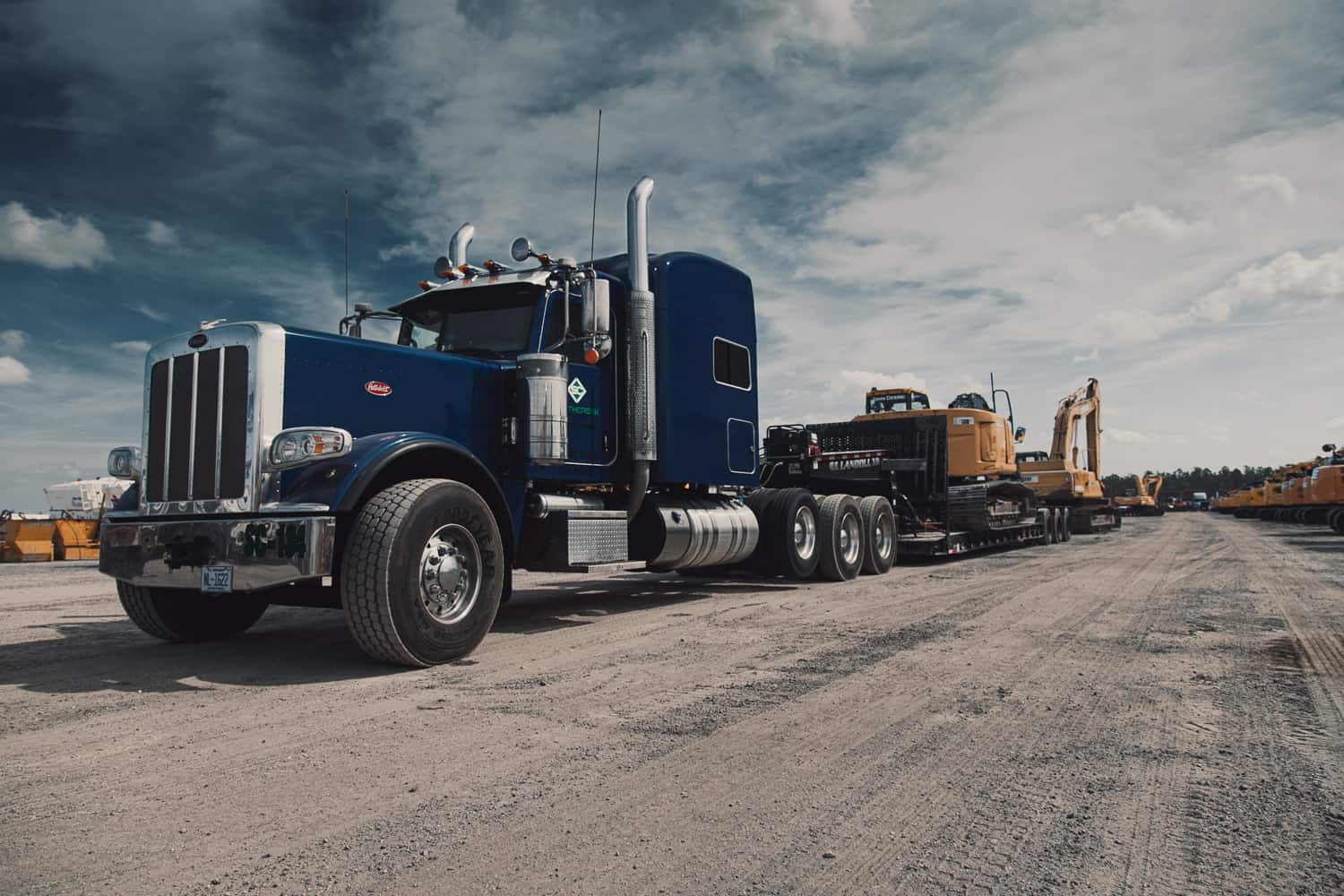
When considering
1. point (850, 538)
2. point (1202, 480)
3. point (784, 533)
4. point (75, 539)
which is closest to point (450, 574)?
point (784, 533)

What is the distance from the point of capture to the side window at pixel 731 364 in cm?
840

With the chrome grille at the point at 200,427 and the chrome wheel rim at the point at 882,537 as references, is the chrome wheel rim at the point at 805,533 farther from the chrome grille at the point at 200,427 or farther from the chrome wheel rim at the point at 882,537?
the chrome grille at the point at 200,427

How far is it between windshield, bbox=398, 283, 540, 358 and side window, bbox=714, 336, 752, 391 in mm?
2352

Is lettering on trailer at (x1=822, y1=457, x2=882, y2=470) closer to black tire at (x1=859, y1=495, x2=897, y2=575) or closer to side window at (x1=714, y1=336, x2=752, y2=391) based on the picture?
black tire at (x1=859, y1=495, x2=897, y2=575)

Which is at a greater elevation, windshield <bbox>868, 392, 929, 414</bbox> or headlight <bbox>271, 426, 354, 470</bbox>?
windshield <bbox>868, 392, 929, 414</bbox>

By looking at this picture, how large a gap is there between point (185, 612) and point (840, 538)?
7.18m

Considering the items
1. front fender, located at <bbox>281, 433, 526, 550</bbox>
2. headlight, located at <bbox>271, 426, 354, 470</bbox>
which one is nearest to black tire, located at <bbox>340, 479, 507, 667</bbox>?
front fender, located at <bbox>281, 433, 526, 550</bbox>

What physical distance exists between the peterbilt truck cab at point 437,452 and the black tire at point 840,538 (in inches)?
83.6

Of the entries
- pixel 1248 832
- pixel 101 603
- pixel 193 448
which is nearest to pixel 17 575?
pixel 101 603

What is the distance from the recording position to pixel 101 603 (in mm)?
9172

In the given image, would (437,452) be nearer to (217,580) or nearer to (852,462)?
(217,580)

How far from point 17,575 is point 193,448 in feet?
41.0

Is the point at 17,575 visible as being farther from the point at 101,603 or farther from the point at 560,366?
the point at 560,366

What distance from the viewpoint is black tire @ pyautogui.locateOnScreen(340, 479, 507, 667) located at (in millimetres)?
4586
